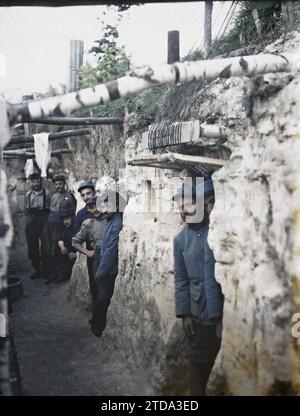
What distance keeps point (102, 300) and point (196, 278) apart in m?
2.23

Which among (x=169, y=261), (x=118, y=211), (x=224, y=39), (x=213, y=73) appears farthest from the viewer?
(x=118, y=211)

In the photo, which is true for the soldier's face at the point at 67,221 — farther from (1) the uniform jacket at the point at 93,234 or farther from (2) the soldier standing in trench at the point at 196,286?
(2) the soldier standing in trench at the point at 196,286

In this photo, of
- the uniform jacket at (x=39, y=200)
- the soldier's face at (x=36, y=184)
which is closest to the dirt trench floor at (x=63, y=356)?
the uniform jacket at (x=39, y=200)

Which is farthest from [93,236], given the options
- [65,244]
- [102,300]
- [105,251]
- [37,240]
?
[37,240]

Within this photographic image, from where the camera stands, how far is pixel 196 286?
12.8 ft

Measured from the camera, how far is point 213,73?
326cm

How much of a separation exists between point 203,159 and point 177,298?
133 cm

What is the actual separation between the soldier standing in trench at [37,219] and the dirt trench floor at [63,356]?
5.65ft

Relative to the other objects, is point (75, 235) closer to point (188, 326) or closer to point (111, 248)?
point (111, 248)

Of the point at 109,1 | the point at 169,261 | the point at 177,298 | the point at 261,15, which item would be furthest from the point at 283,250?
the point at 261,15

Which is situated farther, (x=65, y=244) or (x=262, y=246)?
(x=65, y=244)

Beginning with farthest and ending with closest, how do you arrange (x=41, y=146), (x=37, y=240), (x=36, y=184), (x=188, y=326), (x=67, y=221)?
(x=37, y=240)
(x=36, y=184)
(x=67, y=221)
(x=41, y=146)
(x=188, y=326)

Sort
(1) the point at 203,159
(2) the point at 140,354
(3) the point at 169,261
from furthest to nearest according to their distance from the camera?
(2) the point at 140,354 → (3) the point at 169,261 → (1) the point at 203,159
